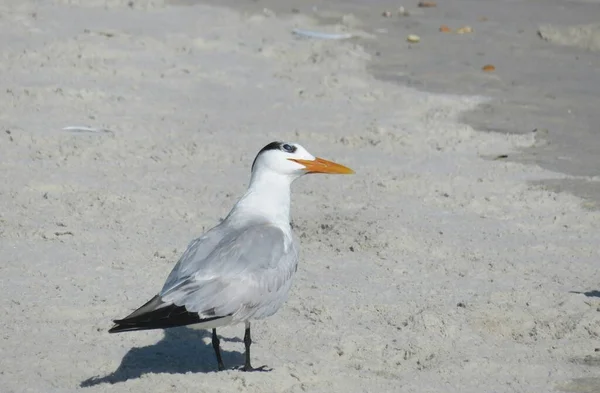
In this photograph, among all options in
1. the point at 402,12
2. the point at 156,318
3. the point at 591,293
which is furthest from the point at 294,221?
the point at 402,12

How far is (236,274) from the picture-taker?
4535mm

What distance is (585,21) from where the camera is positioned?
36.3ft

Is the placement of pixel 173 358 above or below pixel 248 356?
below

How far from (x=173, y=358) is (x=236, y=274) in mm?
554

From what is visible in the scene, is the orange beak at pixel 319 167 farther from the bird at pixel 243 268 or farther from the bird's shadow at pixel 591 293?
the bird's shadow at pixel 591 293

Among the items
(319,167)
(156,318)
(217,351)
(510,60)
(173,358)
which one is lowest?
(173,358)

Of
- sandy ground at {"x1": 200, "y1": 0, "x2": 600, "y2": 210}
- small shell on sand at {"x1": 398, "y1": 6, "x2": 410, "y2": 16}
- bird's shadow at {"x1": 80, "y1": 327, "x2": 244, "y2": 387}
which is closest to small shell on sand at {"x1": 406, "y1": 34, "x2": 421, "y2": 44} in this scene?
sandy ground at {"x1": 200, "y1": 0, "x2": 600, "y2": 210}

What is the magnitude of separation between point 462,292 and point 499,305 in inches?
10.9

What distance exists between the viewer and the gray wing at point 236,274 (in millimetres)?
4383

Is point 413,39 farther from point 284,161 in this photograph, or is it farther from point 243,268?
point 243,268

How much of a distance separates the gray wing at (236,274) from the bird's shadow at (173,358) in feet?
1.25

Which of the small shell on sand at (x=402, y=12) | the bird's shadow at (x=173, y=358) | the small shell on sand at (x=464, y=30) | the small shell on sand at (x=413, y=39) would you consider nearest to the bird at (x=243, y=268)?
the bird's shadow at (x=173, y=358)

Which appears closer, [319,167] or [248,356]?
[248,356]

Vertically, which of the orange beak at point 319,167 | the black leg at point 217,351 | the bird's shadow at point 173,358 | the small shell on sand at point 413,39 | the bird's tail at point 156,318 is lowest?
the bird's shadow at point 173,358
